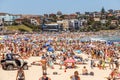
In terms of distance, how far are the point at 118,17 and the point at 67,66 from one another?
13516 centimetres

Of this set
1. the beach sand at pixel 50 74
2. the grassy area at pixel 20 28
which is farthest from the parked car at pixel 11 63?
the grassy area at pixel 20 28

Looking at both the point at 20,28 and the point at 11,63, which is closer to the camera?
the point at 11,63

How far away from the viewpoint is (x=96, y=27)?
128750 millimetres

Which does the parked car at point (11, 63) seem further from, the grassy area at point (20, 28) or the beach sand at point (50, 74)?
the grassy area at point (20, 28)

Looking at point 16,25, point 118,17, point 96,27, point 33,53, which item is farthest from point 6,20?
point 33,53

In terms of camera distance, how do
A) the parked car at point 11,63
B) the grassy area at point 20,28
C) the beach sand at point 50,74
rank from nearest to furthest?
the beach sand at point 50,74 < the parked car at point 11,63 < the grassy area at point 20,28

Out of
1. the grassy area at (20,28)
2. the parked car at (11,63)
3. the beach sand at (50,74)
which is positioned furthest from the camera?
the grassy area at (20,28)

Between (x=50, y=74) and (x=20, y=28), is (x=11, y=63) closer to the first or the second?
A: (x=50, y=74)

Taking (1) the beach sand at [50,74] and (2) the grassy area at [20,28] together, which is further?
(2) the grassy area at [20,28]

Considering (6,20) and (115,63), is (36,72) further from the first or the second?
(6,20)

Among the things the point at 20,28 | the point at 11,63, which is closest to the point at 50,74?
the point at 11,63

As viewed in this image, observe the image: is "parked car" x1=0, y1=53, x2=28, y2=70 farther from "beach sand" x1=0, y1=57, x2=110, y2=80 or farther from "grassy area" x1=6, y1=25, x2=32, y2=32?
"grassy area" x1=6, y1=25, x2=32, y2=32

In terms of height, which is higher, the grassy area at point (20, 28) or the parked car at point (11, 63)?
the parked car at point (11, 63)

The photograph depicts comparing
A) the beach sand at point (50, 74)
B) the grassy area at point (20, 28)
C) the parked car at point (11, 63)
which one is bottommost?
the grassy area at point (20, 28)
